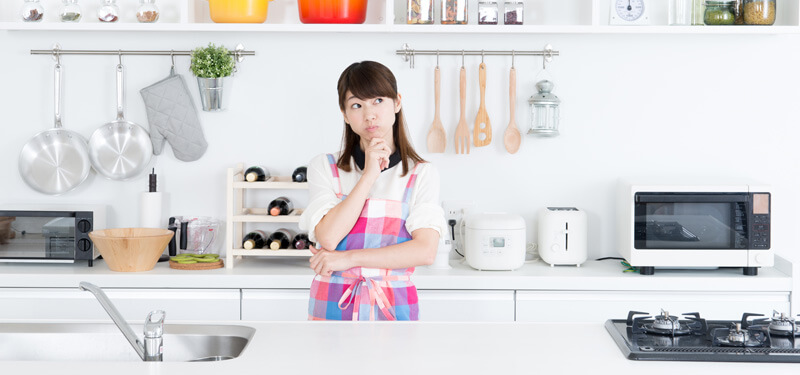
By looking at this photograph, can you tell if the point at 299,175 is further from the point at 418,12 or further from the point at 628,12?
the point at 628,12

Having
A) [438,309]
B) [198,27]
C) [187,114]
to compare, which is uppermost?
[198,27]

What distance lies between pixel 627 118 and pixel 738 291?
2.77ft

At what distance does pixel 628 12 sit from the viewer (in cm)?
340

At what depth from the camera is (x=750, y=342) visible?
187 cm

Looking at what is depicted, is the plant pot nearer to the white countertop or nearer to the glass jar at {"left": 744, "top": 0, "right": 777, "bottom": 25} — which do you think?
the white countertop

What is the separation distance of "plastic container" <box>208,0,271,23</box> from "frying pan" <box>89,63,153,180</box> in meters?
0.53

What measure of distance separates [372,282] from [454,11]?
1389 mm

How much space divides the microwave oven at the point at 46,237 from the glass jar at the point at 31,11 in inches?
29.1

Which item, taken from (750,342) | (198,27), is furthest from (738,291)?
(198,27)

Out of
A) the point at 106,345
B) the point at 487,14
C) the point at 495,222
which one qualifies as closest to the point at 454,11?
the point at 487,14

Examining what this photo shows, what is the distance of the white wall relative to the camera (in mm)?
3596

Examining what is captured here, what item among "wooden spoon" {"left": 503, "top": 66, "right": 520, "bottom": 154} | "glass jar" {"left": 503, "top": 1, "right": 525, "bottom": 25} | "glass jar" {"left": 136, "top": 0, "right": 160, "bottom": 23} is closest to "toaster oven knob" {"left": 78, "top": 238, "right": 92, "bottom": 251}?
"glass jar" {"left": 136, "top": 0, "right": 160, "bottom": 23}

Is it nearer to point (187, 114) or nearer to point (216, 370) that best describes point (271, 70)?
point (187, 114)

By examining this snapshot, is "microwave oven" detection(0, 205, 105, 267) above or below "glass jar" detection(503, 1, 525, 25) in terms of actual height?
below
